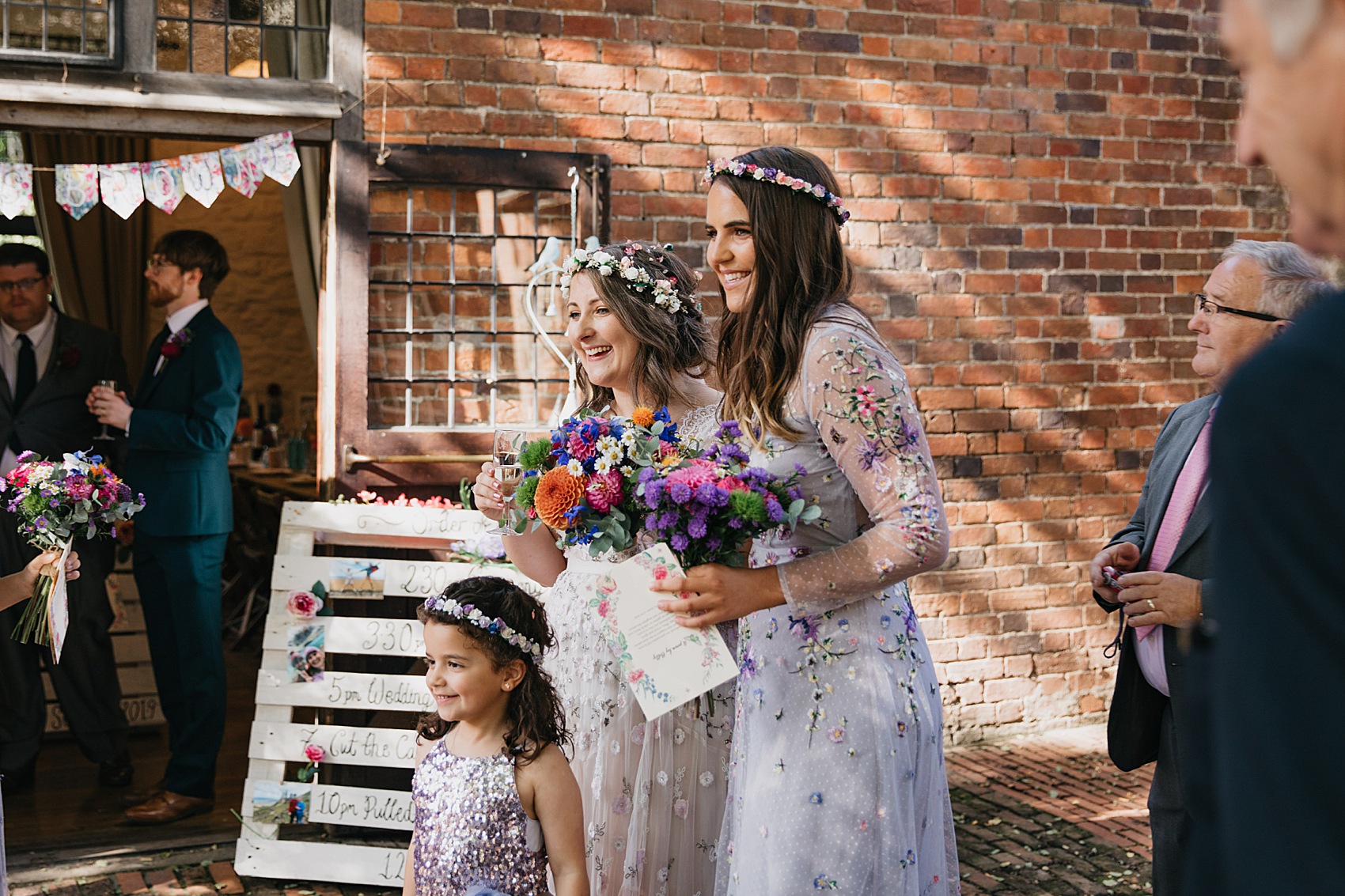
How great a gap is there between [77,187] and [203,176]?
1.41 ft

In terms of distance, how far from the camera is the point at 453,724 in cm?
289

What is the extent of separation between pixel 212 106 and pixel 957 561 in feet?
12.0

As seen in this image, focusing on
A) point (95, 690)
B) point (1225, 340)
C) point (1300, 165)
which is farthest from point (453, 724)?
point (95, 690)

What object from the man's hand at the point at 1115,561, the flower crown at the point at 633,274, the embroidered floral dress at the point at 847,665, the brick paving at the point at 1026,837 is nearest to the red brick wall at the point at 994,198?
the brick paving at the point at 1026,837

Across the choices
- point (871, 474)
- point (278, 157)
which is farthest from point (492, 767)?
point (278, 157)

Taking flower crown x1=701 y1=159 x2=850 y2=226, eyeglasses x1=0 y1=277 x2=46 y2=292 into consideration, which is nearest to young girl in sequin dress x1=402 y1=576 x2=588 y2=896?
flower crown x1=701 y1=159 x2=850 y2=226

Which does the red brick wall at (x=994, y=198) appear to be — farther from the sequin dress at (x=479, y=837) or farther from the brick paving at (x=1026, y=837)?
the sequin dress at (x=479, y=837)

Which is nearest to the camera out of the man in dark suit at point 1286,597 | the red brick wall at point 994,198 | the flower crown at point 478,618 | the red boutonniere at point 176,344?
the man in dark suit at point 1286,597

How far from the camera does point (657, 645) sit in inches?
81.2

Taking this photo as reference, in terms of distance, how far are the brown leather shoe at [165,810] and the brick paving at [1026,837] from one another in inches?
11.9

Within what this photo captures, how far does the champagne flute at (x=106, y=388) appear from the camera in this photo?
505 centimetres

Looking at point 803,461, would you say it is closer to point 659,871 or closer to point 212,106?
point 659,871

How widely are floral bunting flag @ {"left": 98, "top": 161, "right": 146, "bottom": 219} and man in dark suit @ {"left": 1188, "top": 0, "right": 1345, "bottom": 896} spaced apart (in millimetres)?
4359

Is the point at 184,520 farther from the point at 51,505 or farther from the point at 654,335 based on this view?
the point at 654,335
